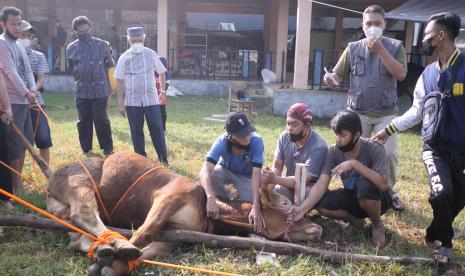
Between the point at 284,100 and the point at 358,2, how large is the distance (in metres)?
6.34

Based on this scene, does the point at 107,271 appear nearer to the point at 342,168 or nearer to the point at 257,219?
the point at 257,219

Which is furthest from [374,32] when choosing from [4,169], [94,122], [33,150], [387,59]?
[94,122]

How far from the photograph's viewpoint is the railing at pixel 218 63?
603 inches

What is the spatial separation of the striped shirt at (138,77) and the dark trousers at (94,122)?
72 cm

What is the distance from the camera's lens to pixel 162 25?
1415 cm

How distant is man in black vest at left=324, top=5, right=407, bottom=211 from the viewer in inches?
182

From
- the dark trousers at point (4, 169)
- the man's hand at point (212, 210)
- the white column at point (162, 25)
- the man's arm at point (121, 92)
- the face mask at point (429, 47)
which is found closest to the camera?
the face mask at point (429, 47)

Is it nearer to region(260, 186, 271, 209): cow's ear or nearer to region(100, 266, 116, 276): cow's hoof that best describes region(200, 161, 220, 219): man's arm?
region(260, 186, 271, 209): cow's ear

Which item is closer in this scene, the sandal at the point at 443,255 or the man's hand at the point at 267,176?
the sandal at the point at 443,255

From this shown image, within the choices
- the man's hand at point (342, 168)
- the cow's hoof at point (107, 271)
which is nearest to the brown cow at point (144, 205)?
the cow's hoof at point (107, 271)

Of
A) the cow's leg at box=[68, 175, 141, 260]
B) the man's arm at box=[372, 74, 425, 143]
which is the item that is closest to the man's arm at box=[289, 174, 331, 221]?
the man's arm at box=[372, 74, 425, 143]

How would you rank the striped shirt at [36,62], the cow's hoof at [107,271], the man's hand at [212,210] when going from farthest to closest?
the striped shirt at [36,62] < the man's hand at [212,210] < the cow's hoof at [107,271]

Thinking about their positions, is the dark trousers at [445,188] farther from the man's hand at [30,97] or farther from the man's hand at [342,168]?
the man's hand at [30,97]

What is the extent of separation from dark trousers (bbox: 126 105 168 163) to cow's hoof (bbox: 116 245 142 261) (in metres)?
3.27
